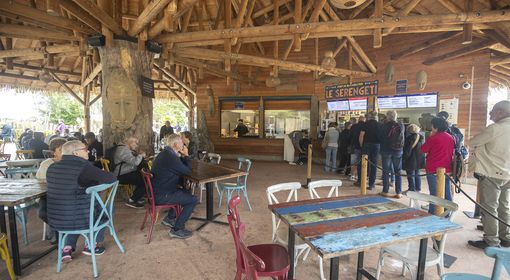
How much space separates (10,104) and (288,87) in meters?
23.7

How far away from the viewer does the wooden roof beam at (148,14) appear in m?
3.75

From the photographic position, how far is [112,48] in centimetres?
468

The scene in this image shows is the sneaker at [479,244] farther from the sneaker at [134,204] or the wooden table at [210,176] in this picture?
the sneaker at [134,204]

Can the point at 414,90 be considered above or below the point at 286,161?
above

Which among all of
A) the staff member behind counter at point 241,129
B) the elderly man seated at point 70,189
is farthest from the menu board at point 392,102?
the elderly man seated at point 70,189

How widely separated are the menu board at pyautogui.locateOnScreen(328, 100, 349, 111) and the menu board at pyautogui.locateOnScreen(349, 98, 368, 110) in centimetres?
14

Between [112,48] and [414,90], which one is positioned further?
[414,90]

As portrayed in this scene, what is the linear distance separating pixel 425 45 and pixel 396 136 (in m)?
3.72

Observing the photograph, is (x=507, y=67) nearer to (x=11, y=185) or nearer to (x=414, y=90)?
(x=414, y=90)

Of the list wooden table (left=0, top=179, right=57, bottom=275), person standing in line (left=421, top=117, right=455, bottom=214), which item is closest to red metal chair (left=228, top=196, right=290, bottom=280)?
wooden table (left=0, top=179, right=57, bottom=275)

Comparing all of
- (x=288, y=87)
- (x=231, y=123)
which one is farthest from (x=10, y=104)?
(x=288, y=87)

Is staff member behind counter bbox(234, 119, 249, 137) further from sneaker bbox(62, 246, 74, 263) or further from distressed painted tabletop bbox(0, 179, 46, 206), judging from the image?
sneaker bbox(62, 246, 74, 263)

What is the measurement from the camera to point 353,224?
1.97 m

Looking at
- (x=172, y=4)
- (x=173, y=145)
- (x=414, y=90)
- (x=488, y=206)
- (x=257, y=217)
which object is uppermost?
(x=172, y=4)
